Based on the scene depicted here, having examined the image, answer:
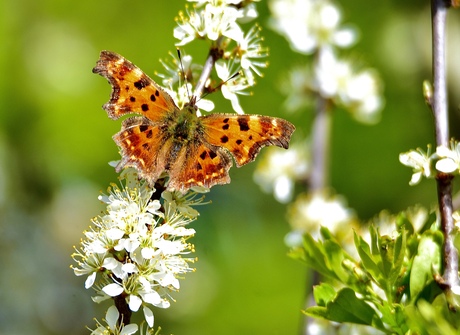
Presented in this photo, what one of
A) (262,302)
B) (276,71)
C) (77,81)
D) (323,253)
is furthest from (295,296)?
(323,253)

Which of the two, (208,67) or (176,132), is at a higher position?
(208,67)

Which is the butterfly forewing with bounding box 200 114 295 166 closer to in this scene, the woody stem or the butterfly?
the butterfly

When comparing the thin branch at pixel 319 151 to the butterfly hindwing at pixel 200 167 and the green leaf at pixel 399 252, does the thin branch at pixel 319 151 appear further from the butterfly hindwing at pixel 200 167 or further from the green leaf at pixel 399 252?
the green leaf at pixel 399 252

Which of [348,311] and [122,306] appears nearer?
[348,311]

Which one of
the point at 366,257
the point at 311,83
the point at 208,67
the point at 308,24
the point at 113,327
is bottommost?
the point at 113,327

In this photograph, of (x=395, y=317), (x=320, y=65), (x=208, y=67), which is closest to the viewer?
(x=395, y=317)

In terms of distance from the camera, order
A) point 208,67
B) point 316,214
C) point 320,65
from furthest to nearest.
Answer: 1. point 320,65
2. point 316,214
3. point 208,67

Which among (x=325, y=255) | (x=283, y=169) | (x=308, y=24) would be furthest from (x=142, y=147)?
(x=308, y=24)

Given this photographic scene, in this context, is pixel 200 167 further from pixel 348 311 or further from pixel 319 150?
pixel 319 150

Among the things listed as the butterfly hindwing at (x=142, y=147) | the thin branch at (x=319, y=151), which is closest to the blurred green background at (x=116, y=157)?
the thin branch at (x=319, y=151)
